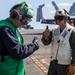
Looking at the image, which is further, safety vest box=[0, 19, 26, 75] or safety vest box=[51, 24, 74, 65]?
safety vest box=[51, 24, 74, 65]

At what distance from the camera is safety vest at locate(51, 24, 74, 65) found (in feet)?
18.0

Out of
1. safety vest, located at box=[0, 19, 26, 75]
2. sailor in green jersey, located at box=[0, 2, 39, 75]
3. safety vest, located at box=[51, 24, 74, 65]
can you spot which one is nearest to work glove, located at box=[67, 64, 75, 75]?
safety vest, located at box=[51, 24, 74, 65]

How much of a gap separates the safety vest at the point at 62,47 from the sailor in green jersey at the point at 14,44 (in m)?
1.46

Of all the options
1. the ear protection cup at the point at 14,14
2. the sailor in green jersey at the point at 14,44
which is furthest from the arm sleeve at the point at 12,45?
the ear protection cup at the point at 14,14

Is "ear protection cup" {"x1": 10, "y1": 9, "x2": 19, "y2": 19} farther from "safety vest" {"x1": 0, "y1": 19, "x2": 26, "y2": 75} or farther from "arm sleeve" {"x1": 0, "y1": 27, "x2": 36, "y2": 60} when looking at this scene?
"arm sleeve" {"x1": 0, "y1": 27, "x2": 36, "y2": 60}

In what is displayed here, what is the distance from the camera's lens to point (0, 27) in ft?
12.7

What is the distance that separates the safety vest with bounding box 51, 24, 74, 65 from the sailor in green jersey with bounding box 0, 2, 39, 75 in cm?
146

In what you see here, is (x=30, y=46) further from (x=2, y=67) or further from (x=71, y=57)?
(x=71, y=57)

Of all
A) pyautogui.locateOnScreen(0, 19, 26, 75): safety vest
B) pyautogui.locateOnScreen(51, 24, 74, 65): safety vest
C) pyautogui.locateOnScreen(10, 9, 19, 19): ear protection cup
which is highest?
pyautogui.locateOnScreen(10, 9, 19, 19): ear protection cup

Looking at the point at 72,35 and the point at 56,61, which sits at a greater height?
the point at 72,35

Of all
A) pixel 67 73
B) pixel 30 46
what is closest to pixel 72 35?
pixel 67 73

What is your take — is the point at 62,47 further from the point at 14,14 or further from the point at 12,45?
the point at 12,45

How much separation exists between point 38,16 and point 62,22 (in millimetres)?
62965

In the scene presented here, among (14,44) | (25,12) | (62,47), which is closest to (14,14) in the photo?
(25,12)
